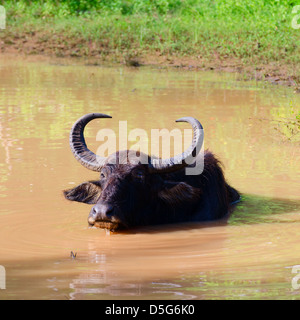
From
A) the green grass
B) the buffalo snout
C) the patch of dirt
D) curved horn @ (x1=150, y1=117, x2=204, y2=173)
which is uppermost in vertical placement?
the green grass

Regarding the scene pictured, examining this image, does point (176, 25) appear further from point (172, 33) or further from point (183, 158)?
point (183, 158)

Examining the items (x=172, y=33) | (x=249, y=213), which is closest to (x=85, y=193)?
(x=249, y=213)

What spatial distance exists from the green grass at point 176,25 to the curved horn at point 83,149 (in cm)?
1052

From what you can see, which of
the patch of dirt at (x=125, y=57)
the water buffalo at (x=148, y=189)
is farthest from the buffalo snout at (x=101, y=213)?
the patch of dirt at (x=125, y=57)

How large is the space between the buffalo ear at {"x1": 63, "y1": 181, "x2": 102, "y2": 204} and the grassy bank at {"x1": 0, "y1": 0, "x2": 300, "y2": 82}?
9701 millimetres

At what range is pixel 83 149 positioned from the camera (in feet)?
22.6

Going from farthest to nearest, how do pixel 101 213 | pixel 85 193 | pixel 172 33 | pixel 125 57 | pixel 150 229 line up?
pixel 172 33 → pixel 125 57 → pixel 85 193 → pixel 150 229 → pixel 101 213

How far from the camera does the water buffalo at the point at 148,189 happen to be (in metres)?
6.16

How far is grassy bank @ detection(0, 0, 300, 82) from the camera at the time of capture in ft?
57.3

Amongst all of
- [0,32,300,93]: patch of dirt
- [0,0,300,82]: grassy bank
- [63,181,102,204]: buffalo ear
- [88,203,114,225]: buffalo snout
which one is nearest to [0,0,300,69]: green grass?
[0,0,300,82]: grassy bank

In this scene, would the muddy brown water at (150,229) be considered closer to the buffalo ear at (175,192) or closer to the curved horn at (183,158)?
the buffalo ear at (175,192)

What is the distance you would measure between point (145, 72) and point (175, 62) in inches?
48.0

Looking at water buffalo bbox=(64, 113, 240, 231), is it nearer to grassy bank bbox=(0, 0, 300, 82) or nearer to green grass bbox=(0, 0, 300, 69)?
grassy bank bbox=(0, 0, 300, 82)

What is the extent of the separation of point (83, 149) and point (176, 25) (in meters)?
13.0
